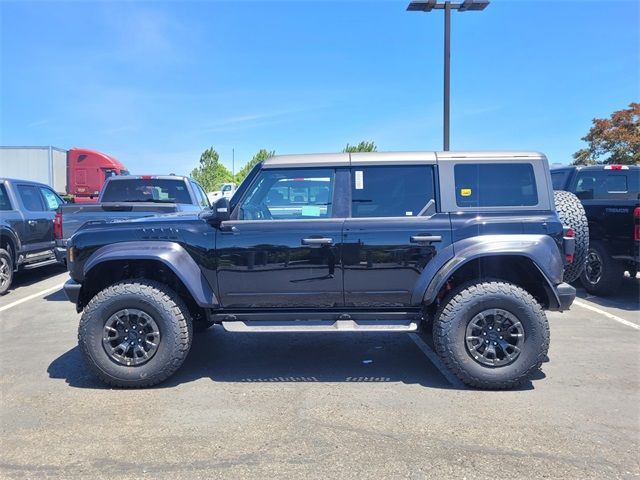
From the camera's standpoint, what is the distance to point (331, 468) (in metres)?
2.86

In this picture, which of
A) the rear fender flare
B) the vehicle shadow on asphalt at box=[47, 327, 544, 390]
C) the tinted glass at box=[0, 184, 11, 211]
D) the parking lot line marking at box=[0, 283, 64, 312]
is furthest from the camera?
the tinted glass at box=[0, 184, 11, 211]

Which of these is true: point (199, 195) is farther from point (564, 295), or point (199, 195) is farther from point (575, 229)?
point (564, 295)

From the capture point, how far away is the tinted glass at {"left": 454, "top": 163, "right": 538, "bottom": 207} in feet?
13.6

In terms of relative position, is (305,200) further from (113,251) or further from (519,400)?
(519,400)

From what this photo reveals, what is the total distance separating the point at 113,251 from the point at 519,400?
3455 mm

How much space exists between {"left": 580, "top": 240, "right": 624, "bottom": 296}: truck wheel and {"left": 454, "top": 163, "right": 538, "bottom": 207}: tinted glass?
3.91 metres

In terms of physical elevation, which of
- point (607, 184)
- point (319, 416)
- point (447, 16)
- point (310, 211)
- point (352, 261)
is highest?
point (447, 16)

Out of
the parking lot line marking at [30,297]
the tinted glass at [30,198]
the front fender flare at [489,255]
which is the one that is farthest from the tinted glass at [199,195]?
the front fender flare at [489,255]

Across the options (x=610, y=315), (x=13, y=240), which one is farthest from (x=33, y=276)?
(x=610, y=315)

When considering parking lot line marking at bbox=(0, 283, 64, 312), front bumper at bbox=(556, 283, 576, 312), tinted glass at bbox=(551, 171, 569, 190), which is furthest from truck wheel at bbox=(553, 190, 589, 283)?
parking lot line marking at bbox=(0, 283, 64, 312)

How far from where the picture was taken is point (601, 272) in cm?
725

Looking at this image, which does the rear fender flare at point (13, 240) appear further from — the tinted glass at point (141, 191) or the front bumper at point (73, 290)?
the front bumper at point (73, 290)

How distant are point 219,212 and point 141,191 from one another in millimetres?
5167

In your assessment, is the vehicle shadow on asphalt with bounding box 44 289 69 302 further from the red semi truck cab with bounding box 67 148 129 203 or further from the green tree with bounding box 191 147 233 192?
the green tree with bounding box 191 147 233 192
